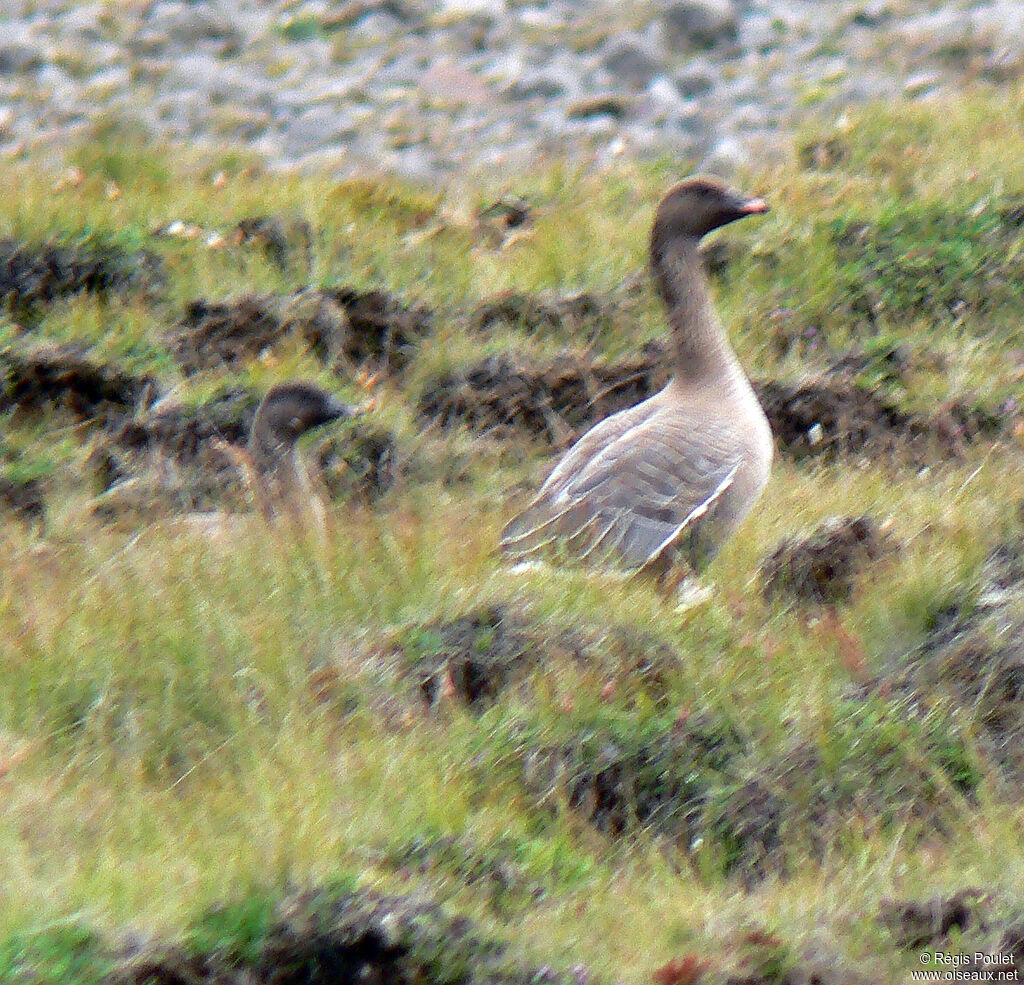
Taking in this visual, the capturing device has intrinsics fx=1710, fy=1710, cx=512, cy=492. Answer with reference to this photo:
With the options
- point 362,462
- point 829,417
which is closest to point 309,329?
point 362,462

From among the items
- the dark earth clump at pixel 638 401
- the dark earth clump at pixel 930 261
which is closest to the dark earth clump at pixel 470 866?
the dark earth clump at pixel 638 401

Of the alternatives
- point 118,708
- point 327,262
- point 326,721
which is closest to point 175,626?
point 118,708

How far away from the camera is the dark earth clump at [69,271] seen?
9000 millimetres

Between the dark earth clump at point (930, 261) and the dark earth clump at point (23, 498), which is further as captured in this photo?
the dark earth clump at point (930, 261)

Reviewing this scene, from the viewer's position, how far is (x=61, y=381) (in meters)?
8.42

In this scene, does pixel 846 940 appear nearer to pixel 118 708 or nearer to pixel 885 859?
pixel 885 859

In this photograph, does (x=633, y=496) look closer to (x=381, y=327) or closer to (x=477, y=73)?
(x=381, y=327)

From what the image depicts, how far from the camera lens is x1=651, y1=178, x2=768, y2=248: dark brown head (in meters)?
7.56

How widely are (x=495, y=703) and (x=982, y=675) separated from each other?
1375mm

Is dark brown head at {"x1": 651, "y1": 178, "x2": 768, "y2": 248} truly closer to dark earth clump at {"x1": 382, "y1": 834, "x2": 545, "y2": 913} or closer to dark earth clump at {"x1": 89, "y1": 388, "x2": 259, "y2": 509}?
dark earth clump at {"x1": 89, "y1": 388, "x2": 259, "y2": 509}

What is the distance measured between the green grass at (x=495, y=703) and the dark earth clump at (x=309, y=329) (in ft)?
0.47

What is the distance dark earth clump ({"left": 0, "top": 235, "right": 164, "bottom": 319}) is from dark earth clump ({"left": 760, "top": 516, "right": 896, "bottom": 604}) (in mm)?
4307

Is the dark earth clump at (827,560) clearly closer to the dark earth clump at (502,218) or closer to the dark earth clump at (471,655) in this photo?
the dark earth clump at (471,655)

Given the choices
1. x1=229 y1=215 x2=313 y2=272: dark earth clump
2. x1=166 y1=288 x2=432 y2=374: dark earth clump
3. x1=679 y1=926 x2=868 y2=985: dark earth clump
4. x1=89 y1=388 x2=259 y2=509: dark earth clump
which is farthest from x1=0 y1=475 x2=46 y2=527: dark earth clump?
x1=679 y1=926 x2=868 y2=985: dark earth clump
